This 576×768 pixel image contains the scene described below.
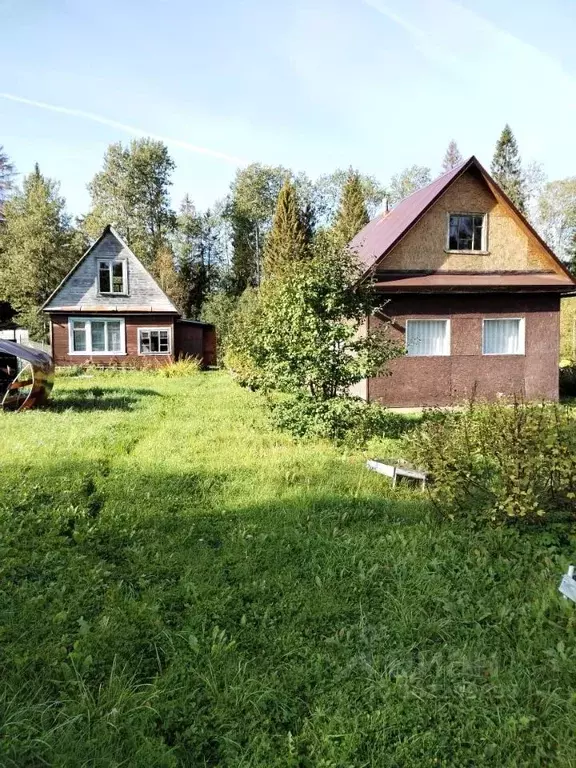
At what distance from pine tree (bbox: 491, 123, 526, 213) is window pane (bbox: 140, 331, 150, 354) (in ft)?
113

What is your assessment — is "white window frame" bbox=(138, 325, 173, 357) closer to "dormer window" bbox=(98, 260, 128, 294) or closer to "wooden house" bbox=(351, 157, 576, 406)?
"dormer window" bbox=(98, 260, 128, 294)

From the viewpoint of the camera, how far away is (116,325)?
24.9m

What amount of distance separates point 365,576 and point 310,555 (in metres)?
0.58

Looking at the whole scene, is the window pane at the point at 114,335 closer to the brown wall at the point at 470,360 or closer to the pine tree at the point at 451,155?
the brown wall at the point at 470,360

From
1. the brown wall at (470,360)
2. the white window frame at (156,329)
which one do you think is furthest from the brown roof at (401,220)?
the white window frame at (156,329)

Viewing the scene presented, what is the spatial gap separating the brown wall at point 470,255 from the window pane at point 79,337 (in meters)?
16.4

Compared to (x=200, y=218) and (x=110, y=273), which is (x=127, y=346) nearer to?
(x=110, y=273)

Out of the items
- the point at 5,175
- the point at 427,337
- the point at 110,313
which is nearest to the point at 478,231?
the point at 427,337

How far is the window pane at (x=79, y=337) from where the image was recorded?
79.9 feet

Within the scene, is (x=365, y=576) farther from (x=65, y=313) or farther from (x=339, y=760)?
(x=65, y=313)

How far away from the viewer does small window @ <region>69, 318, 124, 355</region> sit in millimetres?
24406

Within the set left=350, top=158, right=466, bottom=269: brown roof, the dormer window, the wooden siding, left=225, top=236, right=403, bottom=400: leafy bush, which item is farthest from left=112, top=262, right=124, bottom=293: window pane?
left=225, top=236, right=403, bottom=400: leafy bush

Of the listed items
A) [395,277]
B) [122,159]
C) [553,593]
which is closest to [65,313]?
[395,277]

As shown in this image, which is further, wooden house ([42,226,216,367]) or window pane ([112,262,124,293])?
window pane ([112,262,124,293])
